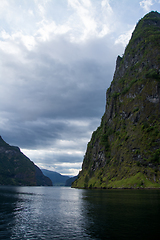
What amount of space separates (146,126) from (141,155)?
90.0ft

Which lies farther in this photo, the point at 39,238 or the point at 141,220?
the point at 141,220

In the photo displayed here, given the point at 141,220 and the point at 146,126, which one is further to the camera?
the point at 146,126

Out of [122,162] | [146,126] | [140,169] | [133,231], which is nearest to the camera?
[133,231]

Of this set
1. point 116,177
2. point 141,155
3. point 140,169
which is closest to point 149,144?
point 141,155

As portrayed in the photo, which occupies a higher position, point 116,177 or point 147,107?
point 147,107

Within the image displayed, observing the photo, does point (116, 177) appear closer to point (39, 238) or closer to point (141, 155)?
point (141, 155)

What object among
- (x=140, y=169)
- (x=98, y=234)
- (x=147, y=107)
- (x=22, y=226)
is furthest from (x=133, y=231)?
(x=147, y=107)

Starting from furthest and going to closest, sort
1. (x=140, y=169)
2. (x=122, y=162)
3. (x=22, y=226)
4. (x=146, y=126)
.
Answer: (x=122, y=162) < (x=146, y=126) < (x=140, y=169) < (x=22, y=226)

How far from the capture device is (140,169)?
14588cm

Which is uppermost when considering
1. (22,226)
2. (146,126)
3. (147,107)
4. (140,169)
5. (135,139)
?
(147,107)

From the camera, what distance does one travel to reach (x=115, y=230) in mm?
24172

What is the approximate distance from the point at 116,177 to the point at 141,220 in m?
149

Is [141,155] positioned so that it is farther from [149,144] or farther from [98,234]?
[98,234]

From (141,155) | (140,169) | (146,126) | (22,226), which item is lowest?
(22,226)
